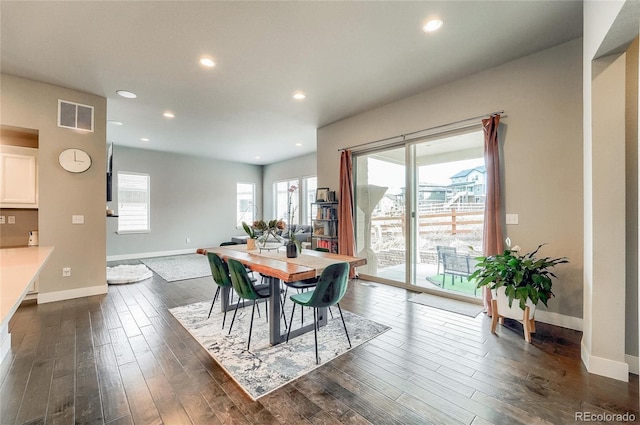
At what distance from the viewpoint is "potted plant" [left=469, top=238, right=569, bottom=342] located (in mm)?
2512

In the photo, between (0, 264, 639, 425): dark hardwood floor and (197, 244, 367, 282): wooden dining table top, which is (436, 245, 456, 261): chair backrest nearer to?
(0, 264, 639, 425): dark hardwood floor

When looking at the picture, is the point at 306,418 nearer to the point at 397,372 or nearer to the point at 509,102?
the point at 397,372

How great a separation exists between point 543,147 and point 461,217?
1.20 metres

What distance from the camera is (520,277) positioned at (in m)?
2.56

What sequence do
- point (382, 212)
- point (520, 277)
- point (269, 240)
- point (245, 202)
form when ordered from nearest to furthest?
point (520, 277), point (269, 240), point (382, 212), point (245, 202)

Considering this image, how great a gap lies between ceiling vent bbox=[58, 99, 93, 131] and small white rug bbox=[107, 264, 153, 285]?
2.47 meters

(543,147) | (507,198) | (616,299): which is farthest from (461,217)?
(616,299)

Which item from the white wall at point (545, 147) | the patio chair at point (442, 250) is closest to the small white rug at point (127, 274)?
the patio chair at point (442, 250)

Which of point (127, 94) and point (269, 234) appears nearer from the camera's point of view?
point (269, 234)

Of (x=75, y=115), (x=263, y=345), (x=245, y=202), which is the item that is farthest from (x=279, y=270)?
(x=245, y=202)

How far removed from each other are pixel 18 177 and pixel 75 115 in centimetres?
108

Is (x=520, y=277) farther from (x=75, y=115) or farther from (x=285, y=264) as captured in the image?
(x=75, y=115)

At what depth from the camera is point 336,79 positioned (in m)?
3.52

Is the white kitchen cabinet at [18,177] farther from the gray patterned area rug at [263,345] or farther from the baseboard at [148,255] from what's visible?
the baseboard at [148,255]
